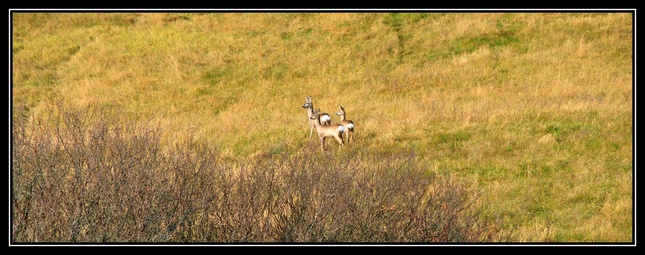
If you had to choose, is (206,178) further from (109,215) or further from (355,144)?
(355,144)

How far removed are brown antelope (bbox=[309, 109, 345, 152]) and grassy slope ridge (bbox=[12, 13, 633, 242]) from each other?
765mm

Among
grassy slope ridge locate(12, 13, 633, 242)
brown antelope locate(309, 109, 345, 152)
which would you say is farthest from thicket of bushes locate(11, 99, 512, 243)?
brown antelope locate(309, 109, 345, 152)

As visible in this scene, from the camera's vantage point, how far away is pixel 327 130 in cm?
1844

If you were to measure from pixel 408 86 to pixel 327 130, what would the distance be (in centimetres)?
996

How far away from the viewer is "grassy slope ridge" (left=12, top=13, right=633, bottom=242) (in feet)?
50.2

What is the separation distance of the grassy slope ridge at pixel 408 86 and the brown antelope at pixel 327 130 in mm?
765

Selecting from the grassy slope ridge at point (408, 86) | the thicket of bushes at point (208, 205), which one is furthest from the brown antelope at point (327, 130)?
the thicket of bushes at point (208, 205)

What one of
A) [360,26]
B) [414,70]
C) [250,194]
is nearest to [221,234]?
[250,194]

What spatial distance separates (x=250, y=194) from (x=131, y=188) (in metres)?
1.37

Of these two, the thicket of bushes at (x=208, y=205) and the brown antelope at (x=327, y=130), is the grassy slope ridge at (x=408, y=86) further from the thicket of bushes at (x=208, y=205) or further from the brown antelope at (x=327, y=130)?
the thicket of bushes at (x=208, y=205)

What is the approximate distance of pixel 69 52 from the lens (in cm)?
3591

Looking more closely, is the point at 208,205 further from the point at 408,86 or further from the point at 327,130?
the point at 408,86

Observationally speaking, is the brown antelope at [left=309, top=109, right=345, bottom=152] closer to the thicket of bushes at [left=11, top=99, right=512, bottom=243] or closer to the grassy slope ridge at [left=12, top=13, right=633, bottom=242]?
the grassy slope ridge at [left=12, top=13, right=633, bottom=242]

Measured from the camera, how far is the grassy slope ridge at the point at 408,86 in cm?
1531
